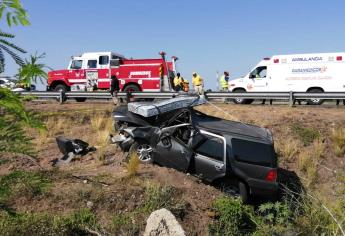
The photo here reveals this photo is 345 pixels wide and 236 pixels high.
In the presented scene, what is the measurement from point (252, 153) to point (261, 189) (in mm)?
873

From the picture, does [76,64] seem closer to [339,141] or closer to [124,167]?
[124,167]

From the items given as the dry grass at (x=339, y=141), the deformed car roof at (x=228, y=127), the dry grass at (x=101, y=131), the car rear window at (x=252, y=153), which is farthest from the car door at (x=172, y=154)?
the dry grass at (x=339, y=141)

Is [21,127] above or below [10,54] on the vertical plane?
below

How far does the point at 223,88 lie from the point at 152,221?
62.3ft

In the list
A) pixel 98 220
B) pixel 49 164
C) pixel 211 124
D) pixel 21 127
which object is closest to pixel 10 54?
pixel 21 127

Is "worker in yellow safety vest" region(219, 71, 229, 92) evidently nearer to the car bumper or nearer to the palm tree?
the car bumper

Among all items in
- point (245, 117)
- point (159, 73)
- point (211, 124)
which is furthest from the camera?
point (159, 73)

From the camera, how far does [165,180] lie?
11500 millimetres

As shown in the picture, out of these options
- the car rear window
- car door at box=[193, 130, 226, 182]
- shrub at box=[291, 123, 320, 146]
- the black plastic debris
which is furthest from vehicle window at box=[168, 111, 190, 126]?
shrub at box=[291, 123, 320, 146]

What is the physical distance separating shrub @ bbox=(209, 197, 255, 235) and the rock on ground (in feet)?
6.19

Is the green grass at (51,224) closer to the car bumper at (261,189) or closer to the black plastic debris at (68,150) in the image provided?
the car bumper at (261,189)

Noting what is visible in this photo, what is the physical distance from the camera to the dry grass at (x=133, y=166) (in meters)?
11.6

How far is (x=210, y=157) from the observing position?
11.6 metres

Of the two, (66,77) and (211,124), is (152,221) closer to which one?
(211,124)
